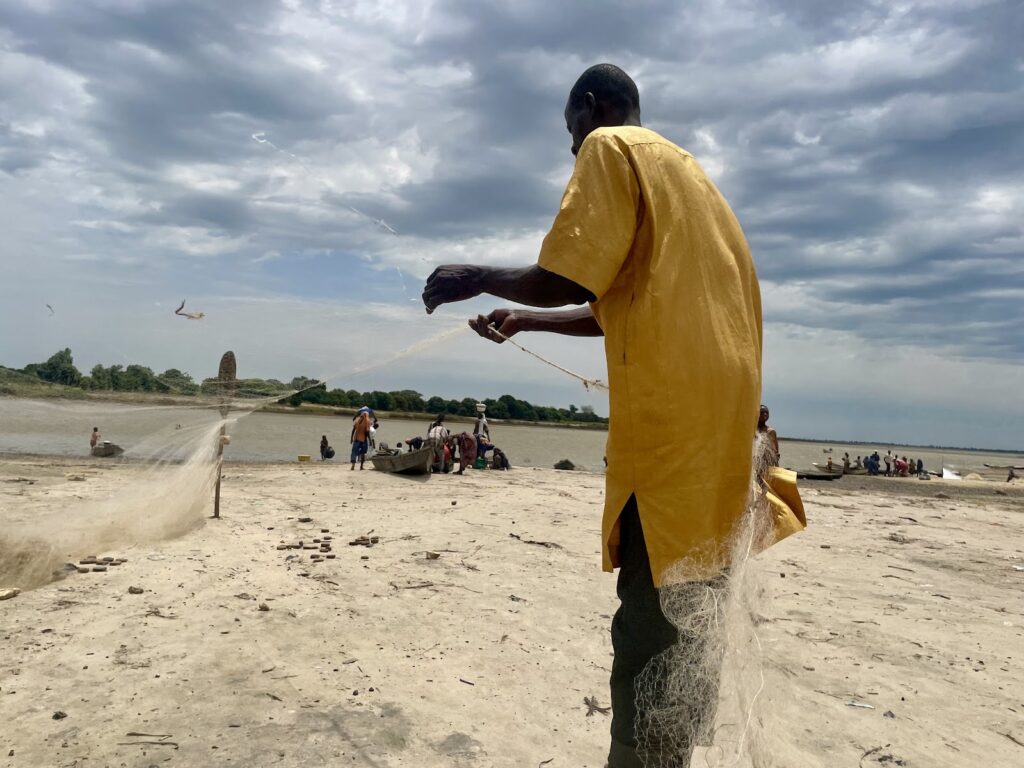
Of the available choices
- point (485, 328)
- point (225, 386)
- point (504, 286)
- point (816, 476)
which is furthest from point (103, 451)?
point (816, 476)

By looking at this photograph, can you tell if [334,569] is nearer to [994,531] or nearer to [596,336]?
[596,336]

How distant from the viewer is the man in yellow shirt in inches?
69.0

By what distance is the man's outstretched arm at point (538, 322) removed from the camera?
242cm

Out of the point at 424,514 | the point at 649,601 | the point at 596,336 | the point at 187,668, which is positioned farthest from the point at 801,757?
the point at 424,514

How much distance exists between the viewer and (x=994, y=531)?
12398 mm

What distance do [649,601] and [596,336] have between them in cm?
101

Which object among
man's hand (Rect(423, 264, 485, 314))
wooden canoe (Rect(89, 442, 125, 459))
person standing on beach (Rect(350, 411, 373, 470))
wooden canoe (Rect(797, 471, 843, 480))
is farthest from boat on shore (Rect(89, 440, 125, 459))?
wooden canoe (Rect(797, 471, 843, 480))

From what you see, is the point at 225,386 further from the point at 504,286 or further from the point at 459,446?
the point at 459,446

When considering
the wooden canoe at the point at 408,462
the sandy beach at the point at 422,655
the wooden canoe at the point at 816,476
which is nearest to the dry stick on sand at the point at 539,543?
the sandy beach at the point at 422,655

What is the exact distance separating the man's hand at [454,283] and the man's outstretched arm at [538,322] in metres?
0.29

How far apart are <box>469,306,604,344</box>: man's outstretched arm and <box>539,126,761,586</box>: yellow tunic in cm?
54

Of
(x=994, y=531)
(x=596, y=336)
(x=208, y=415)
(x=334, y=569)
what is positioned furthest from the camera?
(x=994, y=531)

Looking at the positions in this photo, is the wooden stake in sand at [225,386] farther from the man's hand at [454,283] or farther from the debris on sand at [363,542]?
the man's hand at [454,283]

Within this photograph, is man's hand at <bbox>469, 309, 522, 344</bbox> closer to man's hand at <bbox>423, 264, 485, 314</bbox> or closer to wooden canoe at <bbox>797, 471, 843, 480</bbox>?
man's hand at <bbox>423, 264, 485, 314</bbox>
